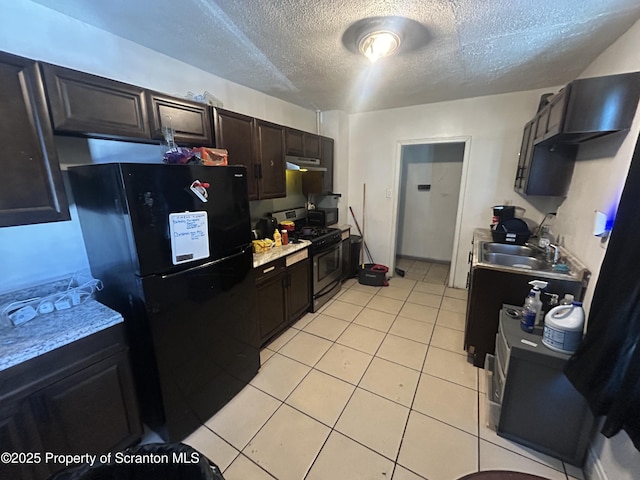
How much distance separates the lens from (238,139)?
2.20 meters

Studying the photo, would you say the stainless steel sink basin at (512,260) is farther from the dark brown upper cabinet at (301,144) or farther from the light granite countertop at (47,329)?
the light granite countertop at (47,329)

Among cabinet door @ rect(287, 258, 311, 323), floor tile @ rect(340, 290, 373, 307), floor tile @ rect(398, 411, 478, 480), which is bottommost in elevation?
floor tile @ rect(398, 411, 478, 480)

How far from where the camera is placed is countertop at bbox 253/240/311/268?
7.15 ft

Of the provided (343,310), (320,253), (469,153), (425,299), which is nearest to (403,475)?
(343,310)

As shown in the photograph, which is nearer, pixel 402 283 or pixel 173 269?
pixel 173 269

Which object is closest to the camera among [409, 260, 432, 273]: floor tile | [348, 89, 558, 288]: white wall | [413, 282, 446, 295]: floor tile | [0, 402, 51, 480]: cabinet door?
[0, 402, 51, 480]: cabinet door

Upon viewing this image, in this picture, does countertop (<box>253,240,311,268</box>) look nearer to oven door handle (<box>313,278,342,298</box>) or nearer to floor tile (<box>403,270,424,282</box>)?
oven door handle (<box>313,278,342,298</box>)

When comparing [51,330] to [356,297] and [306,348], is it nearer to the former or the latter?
[306,348]

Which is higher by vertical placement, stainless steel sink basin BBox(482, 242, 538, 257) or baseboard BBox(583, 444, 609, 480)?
stainless steel sink basin BBox(482, 242, 538, 257)

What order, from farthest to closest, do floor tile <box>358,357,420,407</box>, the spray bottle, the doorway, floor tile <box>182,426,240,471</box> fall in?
the doorway, floor tile <box>358,357,420,407</box>, the spray bottle, floor tile <box>182,426,240,471</box>

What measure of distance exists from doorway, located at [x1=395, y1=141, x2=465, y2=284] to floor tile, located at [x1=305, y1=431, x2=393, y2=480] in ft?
9.45

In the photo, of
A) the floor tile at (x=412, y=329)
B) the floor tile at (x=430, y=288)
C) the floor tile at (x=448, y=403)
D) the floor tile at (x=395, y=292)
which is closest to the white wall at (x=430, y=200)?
the floor tile at (x=430, y=288)

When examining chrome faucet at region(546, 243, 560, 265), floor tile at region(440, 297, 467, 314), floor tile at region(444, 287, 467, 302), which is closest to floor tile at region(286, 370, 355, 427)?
floor tile at region(440, 297, 467, 314)

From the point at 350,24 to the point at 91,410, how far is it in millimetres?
2579
